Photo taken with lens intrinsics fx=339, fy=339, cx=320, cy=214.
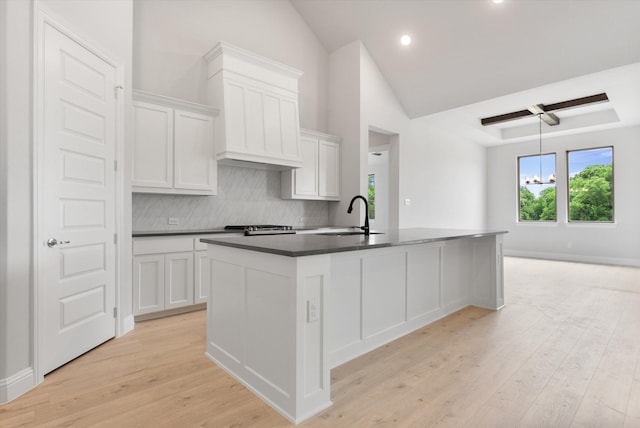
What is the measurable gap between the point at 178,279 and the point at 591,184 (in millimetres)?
8464

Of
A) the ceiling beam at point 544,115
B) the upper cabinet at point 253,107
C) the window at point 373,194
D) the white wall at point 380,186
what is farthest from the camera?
the window at point 373,194

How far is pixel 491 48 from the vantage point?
4.68m

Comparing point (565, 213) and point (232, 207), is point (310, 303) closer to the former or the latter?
point (232, 207)

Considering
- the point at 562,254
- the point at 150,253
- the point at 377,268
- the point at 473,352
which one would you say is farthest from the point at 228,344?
the point at 562,254

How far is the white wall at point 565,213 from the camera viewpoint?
22.5 feet

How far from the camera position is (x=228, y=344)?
7.48ft

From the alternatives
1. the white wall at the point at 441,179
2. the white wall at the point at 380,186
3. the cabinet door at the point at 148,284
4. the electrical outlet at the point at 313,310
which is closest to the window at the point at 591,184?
the white wall at the point at 441,179

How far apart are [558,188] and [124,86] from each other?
866 cm

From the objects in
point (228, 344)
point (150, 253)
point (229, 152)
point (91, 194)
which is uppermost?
point (229, 152)

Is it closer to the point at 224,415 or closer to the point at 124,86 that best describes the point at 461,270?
the point at 224,415

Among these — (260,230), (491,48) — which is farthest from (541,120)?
(260,230)

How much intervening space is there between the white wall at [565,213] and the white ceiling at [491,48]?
804 millimetres

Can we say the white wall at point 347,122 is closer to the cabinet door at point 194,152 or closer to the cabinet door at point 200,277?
the cabinet door at point 194,152

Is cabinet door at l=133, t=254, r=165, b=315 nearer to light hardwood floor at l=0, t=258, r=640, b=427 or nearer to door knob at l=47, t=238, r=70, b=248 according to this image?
light hardwood floor at l=0, t=258, r=640, b=427
